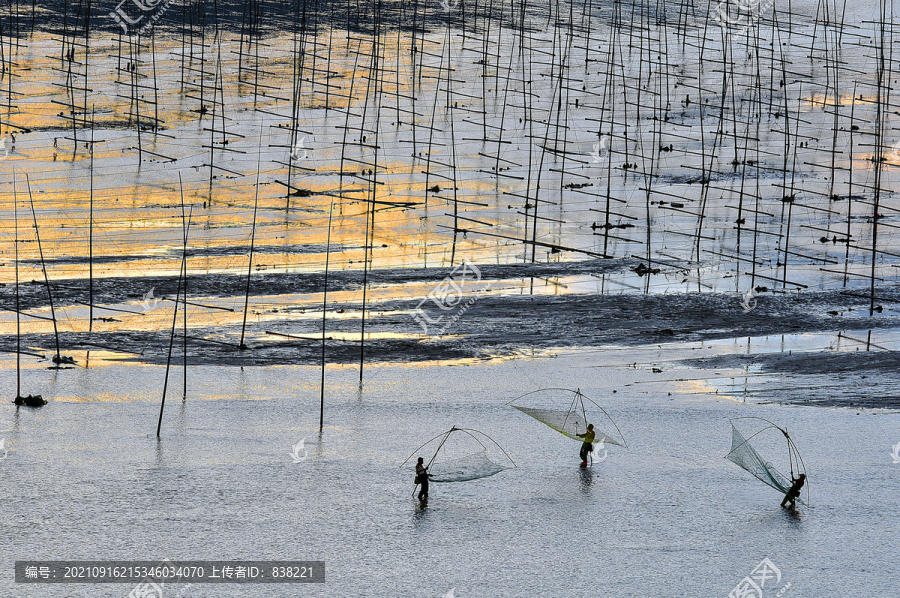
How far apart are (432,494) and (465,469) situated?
985mm

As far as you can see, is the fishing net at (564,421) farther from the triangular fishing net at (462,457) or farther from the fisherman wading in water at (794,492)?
the fisherman wading in water at (794,492)

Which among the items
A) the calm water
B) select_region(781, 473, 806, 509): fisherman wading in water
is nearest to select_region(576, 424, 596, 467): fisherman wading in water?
the calm water

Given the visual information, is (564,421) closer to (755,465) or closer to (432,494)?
(432,494)

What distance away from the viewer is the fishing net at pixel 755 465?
25703mm

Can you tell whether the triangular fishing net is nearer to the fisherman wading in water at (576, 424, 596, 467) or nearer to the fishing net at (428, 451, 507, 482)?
the fishing net at (428, 451, 507, 482)

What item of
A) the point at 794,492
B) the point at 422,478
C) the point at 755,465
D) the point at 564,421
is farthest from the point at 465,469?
the point at 794,492

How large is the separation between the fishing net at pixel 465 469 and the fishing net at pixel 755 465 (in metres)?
5.55

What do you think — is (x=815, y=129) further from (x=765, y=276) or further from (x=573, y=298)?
(x=573, y=298)

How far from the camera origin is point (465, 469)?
1027 inches

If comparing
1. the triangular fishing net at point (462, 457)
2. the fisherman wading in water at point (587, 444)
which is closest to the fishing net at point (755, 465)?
the fisherman wading in water at point (587, 444)

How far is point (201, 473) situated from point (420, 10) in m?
71.6

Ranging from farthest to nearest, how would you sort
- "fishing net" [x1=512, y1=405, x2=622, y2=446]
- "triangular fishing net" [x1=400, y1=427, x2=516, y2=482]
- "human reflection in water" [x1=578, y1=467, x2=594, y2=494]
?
"fishing net" [x1=512, y1=405, x2=622, y2=446] → "human reflection in water" [x1=578, y1=467, x2=594, y2=494] → "triangular fishing net" [x1=400, y1=427, x2=516, y2=482]

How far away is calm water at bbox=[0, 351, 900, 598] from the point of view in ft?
73.0

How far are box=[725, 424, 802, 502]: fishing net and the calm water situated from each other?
1.96 ft
